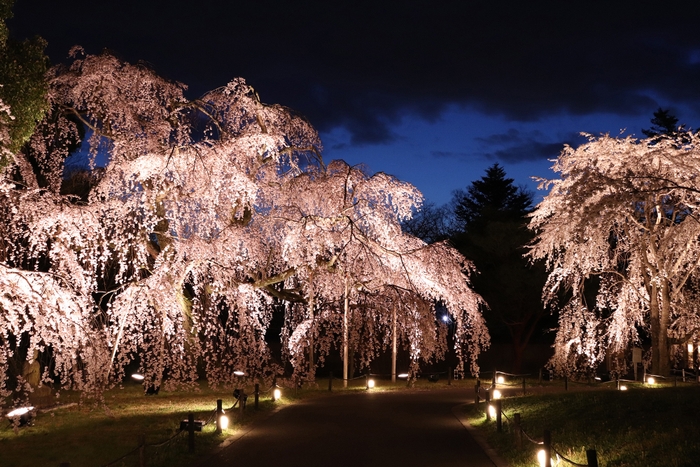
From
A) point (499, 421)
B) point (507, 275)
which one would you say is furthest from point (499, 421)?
point (507, 275)

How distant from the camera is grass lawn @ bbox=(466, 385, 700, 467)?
31.1ft

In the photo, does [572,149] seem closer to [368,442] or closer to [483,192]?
[368,442]

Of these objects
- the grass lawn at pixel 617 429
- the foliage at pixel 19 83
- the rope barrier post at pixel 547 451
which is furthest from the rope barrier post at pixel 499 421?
the foliage at pixel 19 83

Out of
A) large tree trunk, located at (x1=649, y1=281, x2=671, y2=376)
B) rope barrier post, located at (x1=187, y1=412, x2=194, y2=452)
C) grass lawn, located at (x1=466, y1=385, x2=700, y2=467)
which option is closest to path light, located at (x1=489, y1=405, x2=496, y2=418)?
grass lawn, located at (x1=466, y1=385, x2=700, y2=467)

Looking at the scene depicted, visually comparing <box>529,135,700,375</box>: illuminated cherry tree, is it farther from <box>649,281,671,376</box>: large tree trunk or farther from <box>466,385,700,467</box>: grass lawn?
<box>466,385,700,467</box>: grass lawn

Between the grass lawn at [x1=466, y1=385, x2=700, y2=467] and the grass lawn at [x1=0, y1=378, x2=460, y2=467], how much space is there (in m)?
5.51

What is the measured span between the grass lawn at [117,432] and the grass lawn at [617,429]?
5505mm

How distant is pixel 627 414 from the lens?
A: 40.2ft

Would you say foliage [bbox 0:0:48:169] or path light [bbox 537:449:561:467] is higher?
foliage [bbox 0:0:48:169]

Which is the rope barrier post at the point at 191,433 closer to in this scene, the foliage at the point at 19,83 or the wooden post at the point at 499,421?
the foliage at the point at 19,83

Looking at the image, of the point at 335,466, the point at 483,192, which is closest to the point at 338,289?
the point at 335,466

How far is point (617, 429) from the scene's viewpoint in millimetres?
11336

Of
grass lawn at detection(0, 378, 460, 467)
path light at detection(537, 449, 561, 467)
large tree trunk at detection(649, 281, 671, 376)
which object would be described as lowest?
grass lawn at detection(0, 378, 460, 467)

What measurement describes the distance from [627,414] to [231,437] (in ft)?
24.4
